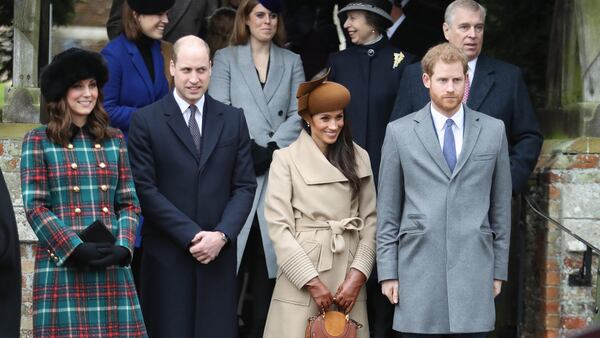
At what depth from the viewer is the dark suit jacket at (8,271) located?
210 inches

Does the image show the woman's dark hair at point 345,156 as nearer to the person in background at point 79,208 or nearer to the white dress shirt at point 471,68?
the white dress shirt at point 471,68

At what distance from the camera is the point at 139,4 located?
809 cm

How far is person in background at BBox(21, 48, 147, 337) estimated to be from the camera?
6809 millimetres

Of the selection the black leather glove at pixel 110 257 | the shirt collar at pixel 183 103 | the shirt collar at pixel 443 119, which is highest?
the shirt collar at pixel 183 103

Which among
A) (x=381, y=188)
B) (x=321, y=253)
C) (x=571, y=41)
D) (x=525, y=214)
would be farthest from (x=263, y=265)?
(x=571, y=41)

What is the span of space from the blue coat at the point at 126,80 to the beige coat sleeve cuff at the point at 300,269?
1355 millimetres

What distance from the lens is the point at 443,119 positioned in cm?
706

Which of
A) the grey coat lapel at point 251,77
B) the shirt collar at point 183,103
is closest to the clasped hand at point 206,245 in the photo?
the shirt collar at point 183,103

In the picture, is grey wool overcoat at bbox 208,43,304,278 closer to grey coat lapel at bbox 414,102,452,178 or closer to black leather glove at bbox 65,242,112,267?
grey coat lapel at bbox 414,102,452,178

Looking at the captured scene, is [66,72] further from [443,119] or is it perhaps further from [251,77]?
[443,119]

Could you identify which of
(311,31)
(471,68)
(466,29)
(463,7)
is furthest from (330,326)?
(311,31)

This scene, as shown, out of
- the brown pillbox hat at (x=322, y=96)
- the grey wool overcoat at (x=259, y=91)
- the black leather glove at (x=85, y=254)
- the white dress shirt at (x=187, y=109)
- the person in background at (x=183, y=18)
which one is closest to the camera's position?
the black leather glove at (x=85, y=254)

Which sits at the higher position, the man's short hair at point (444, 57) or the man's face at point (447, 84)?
the man's short hair at point (444, 57)

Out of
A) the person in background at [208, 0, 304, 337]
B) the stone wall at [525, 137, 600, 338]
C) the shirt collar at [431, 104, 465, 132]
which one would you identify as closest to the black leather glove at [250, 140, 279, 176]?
the person in background at [208, 0, 304, 337]
